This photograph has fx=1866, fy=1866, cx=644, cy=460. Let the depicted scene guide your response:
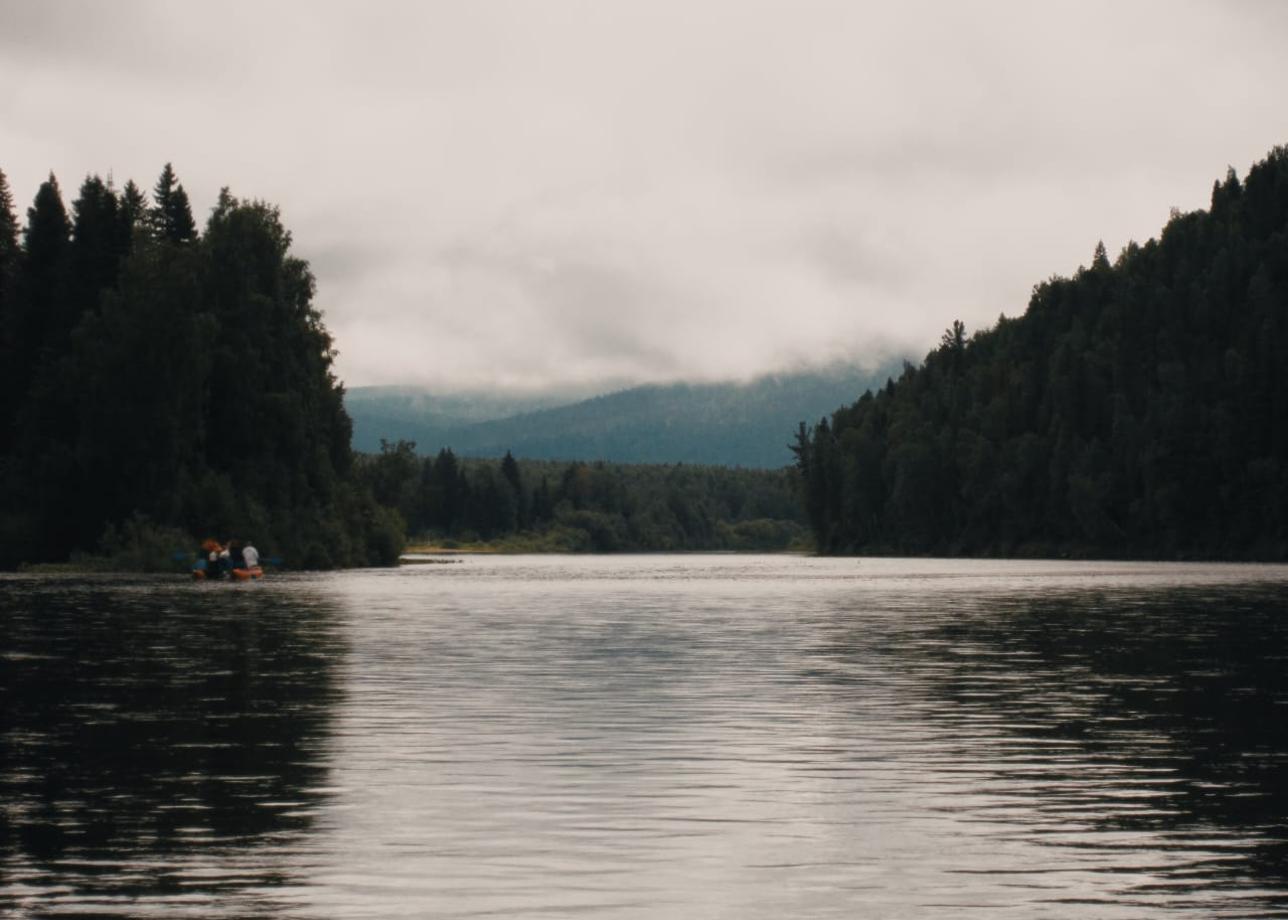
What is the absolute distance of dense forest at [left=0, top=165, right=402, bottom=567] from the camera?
404 feet

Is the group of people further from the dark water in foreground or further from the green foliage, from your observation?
the dark water in foreground

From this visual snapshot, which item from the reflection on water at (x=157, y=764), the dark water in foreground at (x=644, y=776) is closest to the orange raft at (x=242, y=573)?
the reflection on water at (x=157, y=764)

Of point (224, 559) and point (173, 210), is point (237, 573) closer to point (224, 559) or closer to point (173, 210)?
point (224, 559)

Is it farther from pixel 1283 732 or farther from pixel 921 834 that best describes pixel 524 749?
pixel 1283 732

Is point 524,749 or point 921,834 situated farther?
point 524,749

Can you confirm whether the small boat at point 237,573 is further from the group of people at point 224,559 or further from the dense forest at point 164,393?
the dense forest at point 164,393

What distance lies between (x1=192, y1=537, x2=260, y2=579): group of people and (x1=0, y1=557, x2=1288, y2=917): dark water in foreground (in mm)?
56636

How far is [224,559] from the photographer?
10869 cm

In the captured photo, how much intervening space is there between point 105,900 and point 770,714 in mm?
16864

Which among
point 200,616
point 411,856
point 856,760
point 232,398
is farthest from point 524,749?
point 232,398

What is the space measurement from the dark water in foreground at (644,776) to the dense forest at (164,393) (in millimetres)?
72615

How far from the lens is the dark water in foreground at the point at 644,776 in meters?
15.7

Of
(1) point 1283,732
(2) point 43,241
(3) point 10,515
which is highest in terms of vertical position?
(2) point 43,241

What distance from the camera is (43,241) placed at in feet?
468
